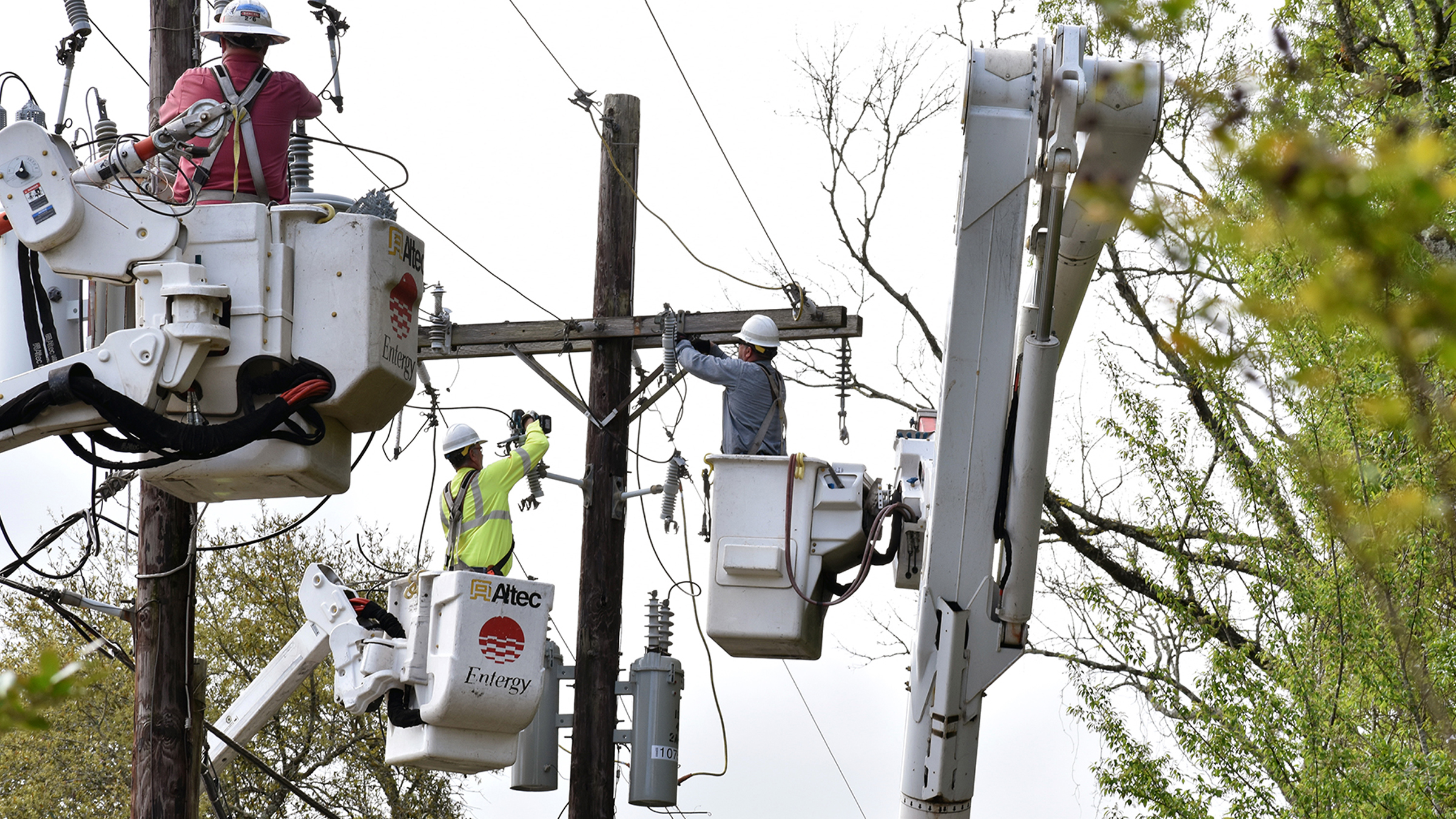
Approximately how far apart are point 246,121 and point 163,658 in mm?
3117

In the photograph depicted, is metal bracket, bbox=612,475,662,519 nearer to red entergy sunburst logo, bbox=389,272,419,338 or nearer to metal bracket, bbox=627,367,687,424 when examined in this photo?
metal bracket, bbox=627,367,687,424

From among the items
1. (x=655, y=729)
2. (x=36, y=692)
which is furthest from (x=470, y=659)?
(x=36, y=692)

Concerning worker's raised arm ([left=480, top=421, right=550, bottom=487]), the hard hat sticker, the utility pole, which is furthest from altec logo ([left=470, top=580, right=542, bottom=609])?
the hard hat sticker

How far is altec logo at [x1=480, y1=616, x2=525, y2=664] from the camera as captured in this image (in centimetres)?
1002

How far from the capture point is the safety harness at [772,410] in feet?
28.1

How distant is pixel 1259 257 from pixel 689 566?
501cm

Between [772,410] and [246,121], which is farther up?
[246,121]

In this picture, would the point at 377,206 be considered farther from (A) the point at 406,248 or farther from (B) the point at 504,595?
(B) the point at 504,595

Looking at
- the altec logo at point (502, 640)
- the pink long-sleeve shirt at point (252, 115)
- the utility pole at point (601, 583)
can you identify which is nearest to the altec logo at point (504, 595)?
the altec logo at point (502, 640)

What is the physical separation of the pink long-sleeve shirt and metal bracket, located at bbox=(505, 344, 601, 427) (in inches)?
161

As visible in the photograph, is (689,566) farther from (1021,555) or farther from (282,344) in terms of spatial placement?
(1021,555)

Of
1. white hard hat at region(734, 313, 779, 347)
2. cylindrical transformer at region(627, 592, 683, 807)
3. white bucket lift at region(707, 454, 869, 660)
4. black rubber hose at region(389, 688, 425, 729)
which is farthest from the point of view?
cylindrical transformer at region(627, 592, 683, 807)

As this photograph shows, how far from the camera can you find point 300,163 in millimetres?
7934

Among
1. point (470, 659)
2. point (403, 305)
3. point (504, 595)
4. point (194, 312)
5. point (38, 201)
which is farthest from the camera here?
point (504, 595)
